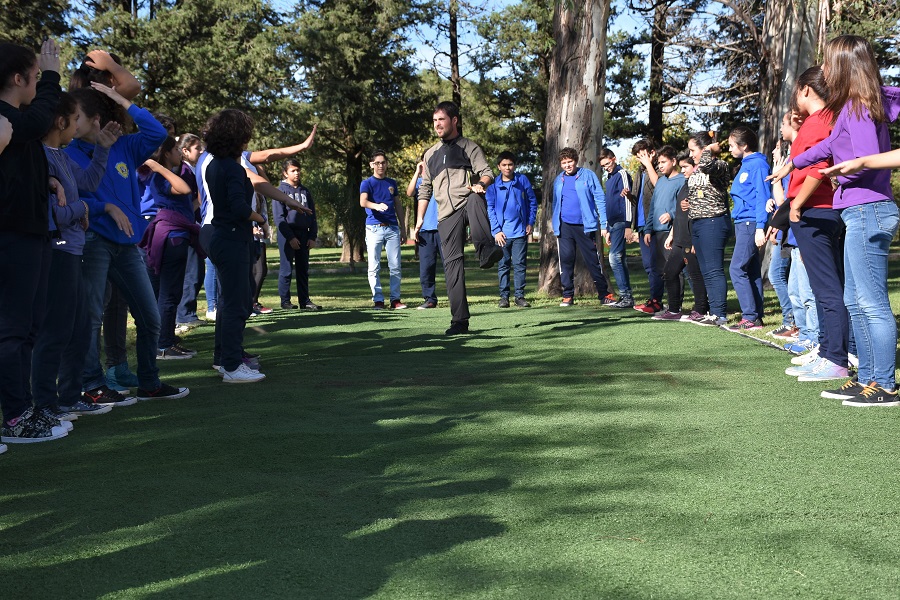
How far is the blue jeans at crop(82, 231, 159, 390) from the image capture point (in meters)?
6.06

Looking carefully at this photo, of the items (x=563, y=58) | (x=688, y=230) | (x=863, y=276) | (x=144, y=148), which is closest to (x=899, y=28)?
(x=563, y=58)

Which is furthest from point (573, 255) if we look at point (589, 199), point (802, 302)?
point (802, 302)

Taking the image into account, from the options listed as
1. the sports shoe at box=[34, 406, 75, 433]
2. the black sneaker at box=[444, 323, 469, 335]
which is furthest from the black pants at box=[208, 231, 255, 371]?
the black sneaker at box=[444, 323, 469, 335]

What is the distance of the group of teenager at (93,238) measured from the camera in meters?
4.78

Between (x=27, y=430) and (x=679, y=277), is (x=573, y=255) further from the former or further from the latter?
(x=27, y=430)

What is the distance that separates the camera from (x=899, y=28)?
2102cm

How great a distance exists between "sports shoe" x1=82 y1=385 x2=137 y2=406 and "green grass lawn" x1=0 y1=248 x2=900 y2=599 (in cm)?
21

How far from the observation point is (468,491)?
13.1 ft

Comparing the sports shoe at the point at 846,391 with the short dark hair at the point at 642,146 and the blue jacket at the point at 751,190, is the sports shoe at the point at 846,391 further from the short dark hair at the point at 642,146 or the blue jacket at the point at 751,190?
the short dark hair at the point at 642,146

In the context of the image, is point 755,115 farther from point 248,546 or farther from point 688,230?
point 248,546

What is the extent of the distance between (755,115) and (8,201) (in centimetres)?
3448

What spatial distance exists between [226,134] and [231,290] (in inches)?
44.6

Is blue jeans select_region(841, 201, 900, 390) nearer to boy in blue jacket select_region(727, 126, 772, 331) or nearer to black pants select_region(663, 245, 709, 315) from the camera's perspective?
boy in blue jacket select_region(727, 126, 772, 331)

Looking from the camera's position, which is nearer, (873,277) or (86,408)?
(873,277)
